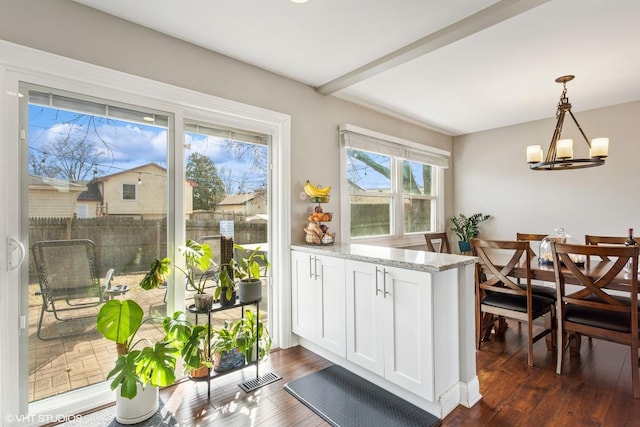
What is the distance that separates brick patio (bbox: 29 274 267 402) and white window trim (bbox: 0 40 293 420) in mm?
65

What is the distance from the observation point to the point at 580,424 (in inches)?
70.0

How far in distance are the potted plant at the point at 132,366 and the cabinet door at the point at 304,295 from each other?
110 centimetres

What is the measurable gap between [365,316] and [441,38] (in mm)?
1970

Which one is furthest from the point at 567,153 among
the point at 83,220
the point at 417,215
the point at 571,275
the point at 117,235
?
the point at 83,220

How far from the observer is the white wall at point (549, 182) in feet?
11.6

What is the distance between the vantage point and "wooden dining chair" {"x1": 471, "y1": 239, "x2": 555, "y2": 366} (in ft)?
8.08

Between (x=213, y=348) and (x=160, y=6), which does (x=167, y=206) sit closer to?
(x=213, y=348)

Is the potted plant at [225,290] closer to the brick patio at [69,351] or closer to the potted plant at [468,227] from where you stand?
the brick patio at [69,351]

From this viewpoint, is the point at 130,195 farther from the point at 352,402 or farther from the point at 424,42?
the point at 424,42

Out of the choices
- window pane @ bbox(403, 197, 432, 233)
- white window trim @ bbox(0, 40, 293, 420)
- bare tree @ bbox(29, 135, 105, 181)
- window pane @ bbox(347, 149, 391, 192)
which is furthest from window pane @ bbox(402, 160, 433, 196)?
bare tree @ bbox(29, 135, 105, 181)

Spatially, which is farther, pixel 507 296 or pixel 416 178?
pixel 416 178

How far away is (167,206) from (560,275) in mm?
2924

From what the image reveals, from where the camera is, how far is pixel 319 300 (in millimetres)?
2580

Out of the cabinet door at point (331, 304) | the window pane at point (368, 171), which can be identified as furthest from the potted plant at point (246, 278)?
the window pane at point (368, 171)
